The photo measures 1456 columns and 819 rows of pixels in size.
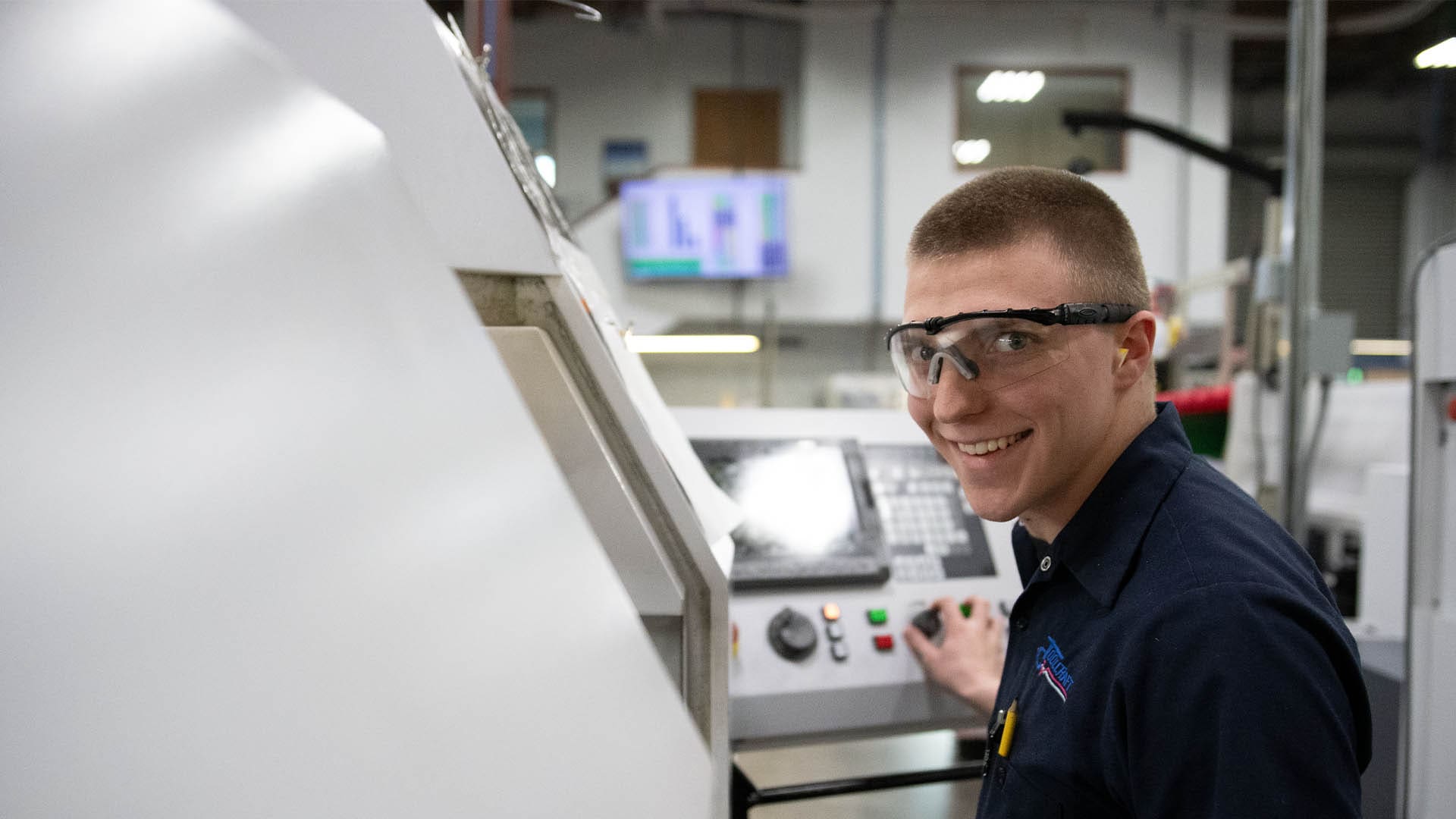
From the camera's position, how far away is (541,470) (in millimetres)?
419

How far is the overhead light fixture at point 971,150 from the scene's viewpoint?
25.2ft

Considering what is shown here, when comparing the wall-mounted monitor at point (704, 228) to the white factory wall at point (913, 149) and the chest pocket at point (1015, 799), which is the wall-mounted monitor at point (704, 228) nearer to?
the white factory wall at point (913, 149)

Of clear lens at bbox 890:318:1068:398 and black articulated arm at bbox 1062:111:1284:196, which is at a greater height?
black articulated arm at bbox 1062:111:1284:196

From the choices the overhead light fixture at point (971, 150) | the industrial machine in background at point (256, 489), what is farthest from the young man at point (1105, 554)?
the overhead light fixture at point (971, 150)

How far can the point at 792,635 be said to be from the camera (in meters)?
1.50

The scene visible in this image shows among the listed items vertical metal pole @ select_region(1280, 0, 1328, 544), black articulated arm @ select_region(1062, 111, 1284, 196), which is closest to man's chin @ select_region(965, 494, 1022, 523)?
vertical metal pole @ select_region(1280, 0, 1328, 544)

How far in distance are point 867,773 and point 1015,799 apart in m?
0.77

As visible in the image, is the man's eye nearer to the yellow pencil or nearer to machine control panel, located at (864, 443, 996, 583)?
the yellow pencil

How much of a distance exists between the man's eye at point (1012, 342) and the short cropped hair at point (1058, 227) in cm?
7

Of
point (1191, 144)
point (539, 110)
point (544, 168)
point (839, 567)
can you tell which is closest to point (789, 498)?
point (839, 567)

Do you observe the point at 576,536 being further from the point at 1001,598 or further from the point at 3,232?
the point at 1001,598

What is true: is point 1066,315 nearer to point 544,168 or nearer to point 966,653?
point 966,653

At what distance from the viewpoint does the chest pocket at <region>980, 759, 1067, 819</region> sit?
80cm

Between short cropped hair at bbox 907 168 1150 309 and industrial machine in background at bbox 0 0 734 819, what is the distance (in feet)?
1.82
